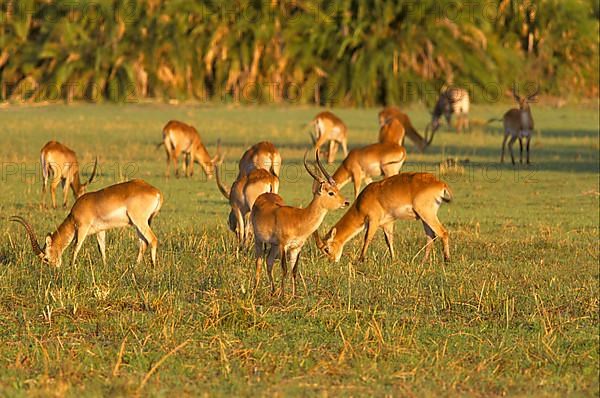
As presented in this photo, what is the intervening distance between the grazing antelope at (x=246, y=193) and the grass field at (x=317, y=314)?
0.31 m

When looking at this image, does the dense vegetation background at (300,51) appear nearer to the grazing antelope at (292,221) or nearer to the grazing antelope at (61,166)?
the grazing antelope at (61,166)

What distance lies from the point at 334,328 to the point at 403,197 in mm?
3022

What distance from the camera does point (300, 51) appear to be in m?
40.8

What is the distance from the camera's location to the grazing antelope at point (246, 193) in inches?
412

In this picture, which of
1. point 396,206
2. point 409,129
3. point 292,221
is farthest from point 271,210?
point 409,129

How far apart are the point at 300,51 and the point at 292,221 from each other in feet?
109

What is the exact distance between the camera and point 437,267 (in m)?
9.78

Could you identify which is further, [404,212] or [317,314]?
[404,212]

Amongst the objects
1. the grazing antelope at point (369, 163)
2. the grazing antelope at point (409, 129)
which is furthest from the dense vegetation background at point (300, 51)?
the grazing antelope at point (369, 163)

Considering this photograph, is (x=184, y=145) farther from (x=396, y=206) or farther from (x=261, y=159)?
(x=396, y=206)

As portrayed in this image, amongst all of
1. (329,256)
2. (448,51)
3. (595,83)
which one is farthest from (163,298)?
(595,83)

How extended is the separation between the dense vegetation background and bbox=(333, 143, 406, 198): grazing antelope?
24.6 meters

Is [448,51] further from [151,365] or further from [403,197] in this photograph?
[151,365]

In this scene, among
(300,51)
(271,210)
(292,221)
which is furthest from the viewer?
(300,51)
